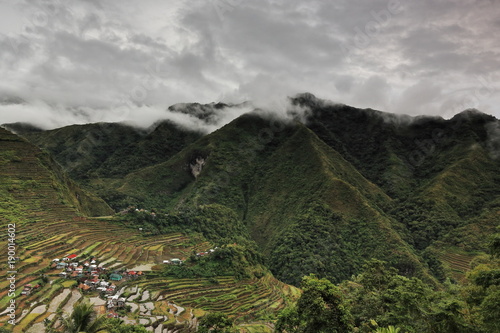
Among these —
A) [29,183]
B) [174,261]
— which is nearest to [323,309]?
[174,261]

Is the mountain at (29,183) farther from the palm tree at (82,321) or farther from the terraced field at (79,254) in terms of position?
the palm tree at (82,321)

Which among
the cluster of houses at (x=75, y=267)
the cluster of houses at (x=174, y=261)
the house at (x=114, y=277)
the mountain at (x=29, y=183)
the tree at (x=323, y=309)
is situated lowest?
the cluster of houses at (x=174, y=261)

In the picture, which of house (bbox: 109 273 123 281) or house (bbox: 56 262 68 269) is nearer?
house (bbox: 56 262 68 269)

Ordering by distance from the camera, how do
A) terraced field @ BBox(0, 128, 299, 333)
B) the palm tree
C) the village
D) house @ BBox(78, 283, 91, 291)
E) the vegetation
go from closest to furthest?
the palm tree, the vegetation, terraced field @ BBox(0, 128, 299, 333), the village, house @ BBox(78, 283, 91, 291)

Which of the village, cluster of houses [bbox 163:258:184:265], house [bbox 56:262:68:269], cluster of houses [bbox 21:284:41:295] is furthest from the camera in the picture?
cluster of houses [bbox 163:258:184:265]

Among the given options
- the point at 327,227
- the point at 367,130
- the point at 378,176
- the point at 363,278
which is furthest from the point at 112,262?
the point at 367,130

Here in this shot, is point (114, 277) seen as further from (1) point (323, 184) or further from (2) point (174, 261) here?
(1) point (323, 184)

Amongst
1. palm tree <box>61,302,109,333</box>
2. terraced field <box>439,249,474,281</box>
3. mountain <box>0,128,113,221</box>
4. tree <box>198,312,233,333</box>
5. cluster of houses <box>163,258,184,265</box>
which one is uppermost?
mountain <box>0,128,113,221</box>

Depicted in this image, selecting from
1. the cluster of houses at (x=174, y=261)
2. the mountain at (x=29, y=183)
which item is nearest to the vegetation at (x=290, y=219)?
the mountain at (x=29, y=183)

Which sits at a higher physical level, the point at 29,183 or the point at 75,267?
the point at 29,183

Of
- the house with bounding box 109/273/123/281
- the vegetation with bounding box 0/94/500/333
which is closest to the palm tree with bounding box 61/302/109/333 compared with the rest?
the vegetation with bounding box 0/94/500/333

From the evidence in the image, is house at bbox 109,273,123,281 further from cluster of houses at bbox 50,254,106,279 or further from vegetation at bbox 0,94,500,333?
vegetation at bbox 0,94,500,333
